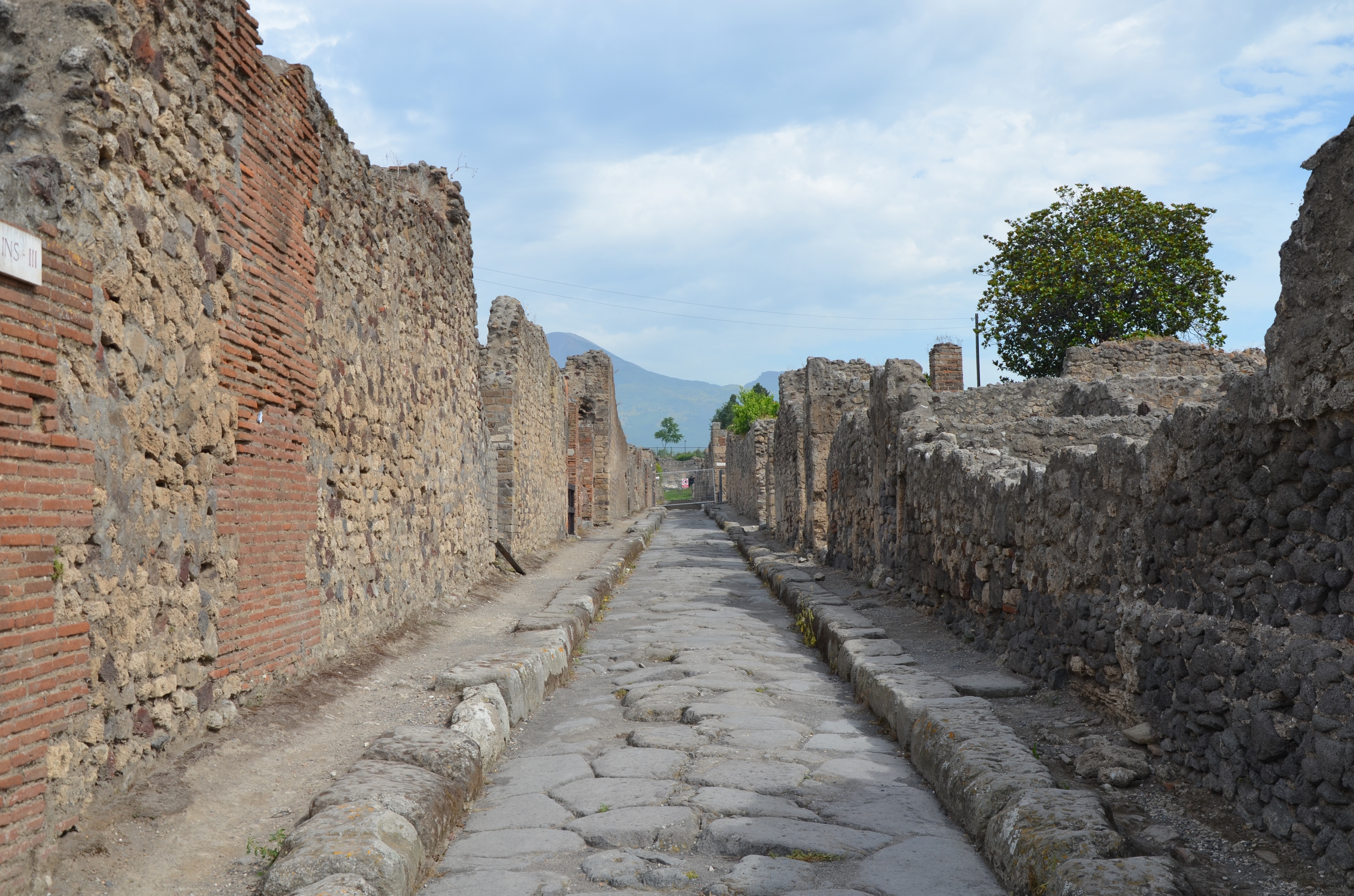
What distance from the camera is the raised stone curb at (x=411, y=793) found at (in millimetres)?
2629

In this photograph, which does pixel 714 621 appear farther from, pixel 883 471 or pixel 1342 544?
pixel 1342 544

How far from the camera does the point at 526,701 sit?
5.29m

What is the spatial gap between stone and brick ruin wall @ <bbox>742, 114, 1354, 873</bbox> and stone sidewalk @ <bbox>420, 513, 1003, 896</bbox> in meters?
0.91

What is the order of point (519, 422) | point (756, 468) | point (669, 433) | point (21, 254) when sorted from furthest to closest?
point (669, 433), point (756, 468), point (519, 422), point (21, 254)

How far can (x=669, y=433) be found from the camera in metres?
114

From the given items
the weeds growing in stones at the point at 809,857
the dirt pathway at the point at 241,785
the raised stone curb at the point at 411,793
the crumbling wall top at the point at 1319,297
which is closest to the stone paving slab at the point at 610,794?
the raised stone curb at the point at 411,793

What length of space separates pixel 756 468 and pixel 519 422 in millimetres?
11550

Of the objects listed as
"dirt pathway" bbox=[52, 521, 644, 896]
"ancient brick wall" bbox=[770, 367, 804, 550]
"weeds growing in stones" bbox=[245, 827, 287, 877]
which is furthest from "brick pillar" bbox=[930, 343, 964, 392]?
"weeds growing in stones" bbox=[245, 827, 287, 877]

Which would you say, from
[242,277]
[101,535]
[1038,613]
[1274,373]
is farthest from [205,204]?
[1038,613]

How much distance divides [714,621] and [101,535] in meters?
5.83

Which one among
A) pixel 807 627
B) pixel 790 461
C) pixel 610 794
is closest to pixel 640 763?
pixel 610 794

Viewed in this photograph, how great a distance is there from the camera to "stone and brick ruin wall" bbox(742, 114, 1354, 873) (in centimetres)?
A: 279

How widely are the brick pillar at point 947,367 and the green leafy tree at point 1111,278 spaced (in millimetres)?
3951

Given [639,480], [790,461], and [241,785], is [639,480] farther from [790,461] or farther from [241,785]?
[241,785]
